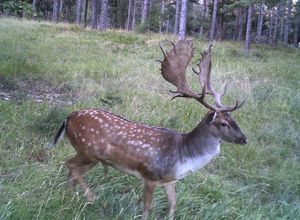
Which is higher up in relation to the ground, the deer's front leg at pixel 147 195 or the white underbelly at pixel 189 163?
the white underbelly at pixel 189 163

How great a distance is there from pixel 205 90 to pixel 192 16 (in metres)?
31.7

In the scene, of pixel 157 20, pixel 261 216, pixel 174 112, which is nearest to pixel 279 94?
pixel 174 112

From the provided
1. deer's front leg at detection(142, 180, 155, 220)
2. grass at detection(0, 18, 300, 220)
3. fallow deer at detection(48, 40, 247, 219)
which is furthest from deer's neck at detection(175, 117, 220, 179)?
grass at detection(0, 18, 300, 220)

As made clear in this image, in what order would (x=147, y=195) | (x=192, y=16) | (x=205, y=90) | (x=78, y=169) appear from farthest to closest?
(x=192, y=16)
(x=78, y=169)
(x=205, y=90)
(x=147, y=195)

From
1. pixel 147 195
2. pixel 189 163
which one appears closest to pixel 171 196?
pixel 147 195

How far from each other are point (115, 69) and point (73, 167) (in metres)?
6.13

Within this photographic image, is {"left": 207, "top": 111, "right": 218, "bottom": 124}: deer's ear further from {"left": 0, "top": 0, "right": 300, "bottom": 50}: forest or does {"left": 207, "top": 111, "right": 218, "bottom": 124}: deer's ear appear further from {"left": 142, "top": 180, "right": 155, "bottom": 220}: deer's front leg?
{"left": 0, "top": 0, "right": 300, "bottom": 50}: forest

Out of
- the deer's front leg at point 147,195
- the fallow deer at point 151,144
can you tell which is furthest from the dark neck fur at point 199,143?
the deer's front leg at point 147,195

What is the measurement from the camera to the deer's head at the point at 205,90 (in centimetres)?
429

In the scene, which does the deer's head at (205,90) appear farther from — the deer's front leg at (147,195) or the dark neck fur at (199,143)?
the deer's front leg at (147,195)

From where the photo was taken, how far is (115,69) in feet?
35.3

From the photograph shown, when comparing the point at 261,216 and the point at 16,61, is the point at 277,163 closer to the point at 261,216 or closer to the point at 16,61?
the point at 261,216

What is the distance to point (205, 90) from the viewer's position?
4.64 meters

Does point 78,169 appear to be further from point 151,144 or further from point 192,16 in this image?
point 192,16
